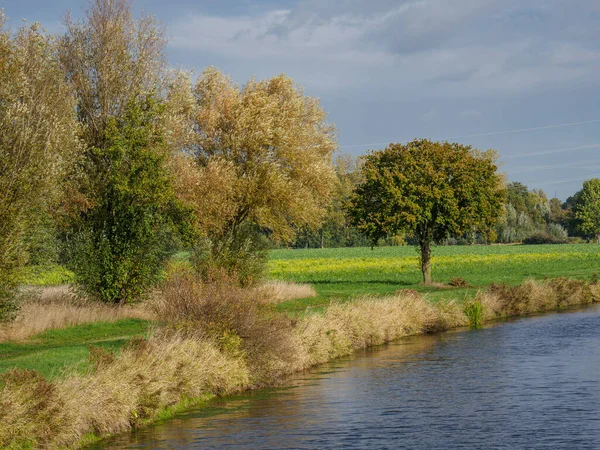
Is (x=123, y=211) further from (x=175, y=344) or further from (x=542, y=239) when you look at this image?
(x=542, y=239)

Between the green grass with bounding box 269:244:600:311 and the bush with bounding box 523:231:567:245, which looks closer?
the green grass with bounding box 269:244:600:311

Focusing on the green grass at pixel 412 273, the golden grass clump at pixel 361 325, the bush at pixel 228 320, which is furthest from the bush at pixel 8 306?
the green grass at pixel 412 273

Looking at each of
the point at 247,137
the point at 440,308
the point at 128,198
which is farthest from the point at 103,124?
the point at 440,308

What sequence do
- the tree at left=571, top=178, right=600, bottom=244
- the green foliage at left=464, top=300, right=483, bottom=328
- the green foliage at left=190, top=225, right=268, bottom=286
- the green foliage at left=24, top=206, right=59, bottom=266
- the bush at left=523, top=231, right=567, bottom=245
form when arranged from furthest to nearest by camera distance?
1. the tree at left=571, top=178, right=600, bottom=244
2. the bush at left=523, top=231, right=567, bottom=245
3. the green foliage at left=190, top=225, right=268, bottom=286
4. the green foliage at left=464, top=300, right=483, bottom=328
5. the green foliage at left=24, top=206, right=59, bottom=266

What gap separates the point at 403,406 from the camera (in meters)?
23.2

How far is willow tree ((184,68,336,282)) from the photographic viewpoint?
158 feet

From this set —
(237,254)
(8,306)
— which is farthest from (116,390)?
(237,254)

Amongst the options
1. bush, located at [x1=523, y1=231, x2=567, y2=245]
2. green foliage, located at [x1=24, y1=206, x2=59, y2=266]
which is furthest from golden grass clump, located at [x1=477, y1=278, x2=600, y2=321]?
bush, located at [x1=523, y1=231, x2=567, y2=245]

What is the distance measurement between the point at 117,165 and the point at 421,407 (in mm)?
20693

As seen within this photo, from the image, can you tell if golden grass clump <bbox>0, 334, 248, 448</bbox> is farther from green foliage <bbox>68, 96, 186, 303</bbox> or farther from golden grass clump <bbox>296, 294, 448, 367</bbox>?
green foliage <bbox>68, 96, 186, 303</bbox>

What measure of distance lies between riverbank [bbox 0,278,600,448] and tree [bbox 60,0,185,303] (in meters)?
10.6

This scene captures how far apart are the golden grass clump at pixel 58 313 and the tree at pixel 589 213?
158428mm

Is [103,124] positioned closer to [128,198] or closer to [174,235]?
[128,198]

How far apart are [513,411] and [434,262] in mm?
74315
